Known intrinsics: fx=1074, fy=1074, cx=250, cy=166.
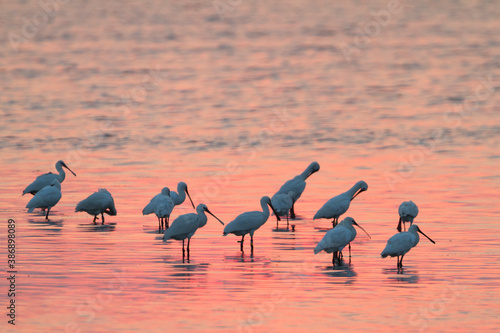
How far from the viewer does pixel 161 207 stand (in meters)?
20.0

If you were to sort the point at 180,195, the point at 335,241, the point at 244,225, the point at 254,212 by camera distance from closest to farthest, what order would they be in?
the point at 335,241 < the point at 244,225 < the point at 254,212 < the point at 180,195

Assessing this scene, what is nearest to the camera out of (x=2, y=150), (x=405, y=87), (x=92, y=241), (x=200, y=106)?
(x=92, y=241)

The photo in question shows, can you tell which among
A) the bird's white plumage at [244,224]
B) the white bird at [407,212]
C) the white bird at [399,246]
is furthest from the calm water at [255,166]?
the white bird at [407,212]

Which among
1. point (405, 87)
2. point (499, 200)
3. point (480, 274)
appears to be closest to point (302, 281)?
point (480, 274)

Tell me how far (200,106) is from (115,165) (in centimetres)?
1248

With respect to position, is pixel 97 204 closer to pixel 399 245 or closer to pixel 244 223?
pixel 244 223

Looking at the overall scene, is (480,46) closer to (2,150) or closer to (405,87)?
(405,87)

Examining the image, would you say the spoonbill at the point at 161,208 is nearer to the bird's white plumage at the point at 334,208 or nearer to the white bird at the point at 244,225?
the white bird at the point at 244,225

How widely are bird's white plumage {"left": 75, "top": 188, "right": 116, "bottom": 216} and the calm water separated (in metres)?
0.33

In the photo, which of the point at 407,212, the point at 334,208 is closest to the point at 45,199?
the point at 334,208

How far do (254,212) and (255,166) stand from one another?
8.85 metres

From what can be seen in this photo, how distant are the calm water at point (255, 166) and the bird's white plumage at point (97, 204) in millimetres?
330

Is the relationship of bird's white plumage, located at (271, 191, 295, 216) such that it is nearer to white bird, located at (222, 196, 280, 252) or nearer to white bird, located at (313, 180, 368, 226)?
white bird, located at (313, 180, 368, 226)

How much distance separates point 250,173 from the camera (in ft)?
87.1
